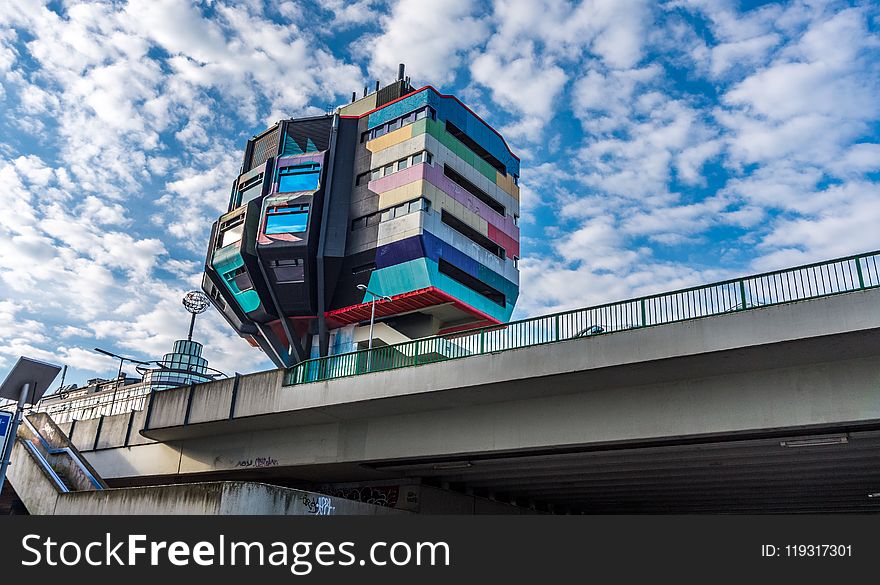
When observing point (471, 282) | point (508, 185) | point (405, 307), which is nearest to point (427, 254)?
point (405, 307)

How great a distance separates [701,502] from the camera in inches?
1211

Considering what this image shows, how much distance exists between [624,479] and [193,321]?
7814 cm

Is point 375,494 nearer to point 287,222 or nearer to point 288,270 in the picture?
point 288,270

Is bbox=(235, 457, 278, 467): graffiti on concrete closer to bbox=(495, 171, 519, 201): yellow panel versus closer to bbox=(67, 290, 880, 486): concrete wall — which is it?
bbox=(67, 290, 880, 486): concrete wall

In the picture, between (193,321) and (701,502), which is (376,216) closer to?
(701,502)

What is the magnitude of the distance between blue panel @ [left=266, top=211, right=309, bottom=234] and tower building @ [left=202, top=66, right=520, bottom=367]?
9cm

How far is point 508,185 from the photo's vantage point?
2317 inches

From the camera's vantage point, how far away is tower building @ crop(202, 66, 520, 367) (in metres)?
49.2

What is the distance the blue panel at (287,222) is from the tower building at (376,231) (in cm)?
9

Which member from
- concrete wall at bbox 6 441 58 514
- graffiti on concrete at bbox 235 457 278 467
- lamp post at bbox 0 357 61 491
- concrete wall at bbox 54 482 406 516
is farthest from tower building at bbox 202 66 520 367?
lamp post at bbox 0 357 61 491

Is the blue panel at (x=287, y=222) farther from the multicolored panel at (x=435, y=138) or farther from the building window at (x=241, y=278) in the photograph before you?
the multicolored panel at (x=435, y=138)

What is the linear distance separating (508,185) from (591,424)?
132 feet

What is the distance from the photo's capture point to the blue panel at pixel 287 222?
51.6 meters

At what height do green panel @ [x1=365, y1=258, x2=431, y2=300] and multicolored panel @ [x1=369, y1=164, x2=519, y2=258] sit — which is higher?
multicolored panel @ [x1=369, y1=164, x2=519, y2=258]
